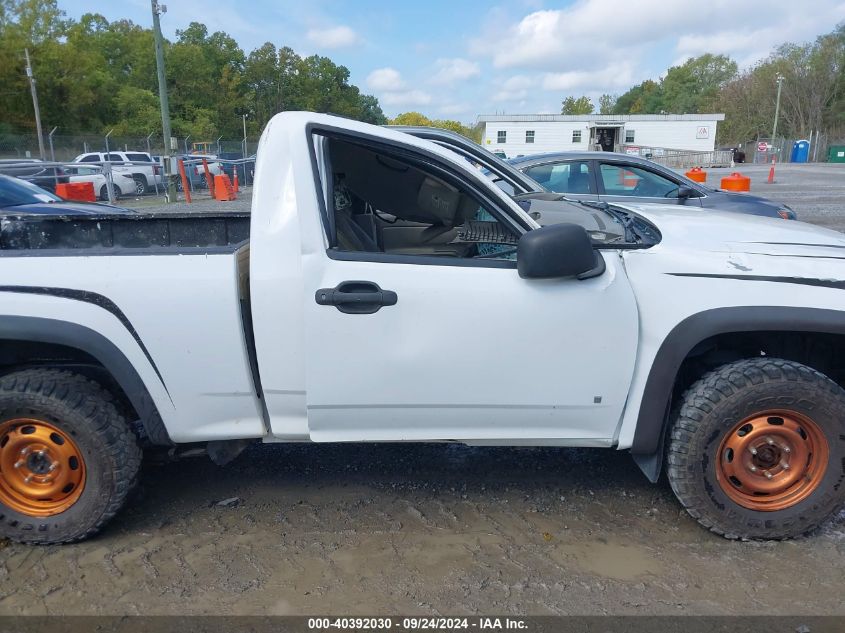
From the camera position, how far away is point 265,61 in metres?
74.6

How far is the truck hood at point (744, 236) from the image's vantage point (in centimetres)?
288

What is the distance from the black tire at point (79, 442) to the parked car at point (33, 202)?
6.81 metres

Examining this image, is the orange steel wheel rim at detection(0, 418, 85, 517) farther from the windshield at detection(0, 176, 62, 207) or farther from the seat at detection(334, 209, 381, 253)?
the windshield at detection(0, 176, 62, 207)

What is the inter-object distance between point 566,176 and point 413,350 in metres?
5.64

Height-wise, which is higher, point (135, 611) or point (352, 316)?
point (352, 316)

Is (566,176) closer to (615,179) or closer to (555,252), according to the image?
(615,179)

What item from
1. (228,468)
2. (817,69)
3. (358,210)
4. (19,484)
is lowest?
(228,468)

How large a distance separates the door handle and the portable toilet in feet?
210

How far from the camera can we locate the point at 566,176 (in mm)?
7727

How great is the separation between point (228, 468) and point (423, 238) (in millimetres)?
1740

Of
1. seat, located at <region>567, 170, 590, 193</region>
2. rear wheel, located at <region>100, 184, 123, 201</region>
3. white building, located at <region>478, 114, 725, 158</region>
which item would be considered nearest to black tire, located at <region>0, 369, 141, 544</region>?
seat, located at <region>567, 170, 590, 193</region>

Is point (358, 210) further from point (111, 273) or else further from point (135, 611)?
point (135, 611)
